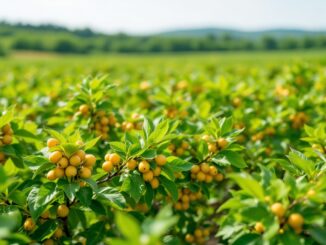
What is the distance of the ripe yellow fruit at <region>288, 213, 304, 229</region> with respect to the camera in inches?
69.8

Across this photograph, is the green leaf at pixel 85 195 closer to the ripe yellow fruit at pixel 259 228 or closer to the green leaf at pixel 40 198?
the green leaf at pixel 40 198

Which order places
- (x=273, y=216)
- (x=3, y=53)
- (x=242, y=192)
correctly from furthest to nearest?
(x=3, y=53) < (x=242, y=192) < (x=273, y=216)

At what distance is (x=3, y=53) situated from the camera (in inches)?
2152

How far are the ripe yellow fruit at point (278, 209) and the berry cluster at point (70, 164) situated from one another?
101 centimetres

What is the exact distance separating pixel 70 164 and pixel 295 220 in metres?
1.20

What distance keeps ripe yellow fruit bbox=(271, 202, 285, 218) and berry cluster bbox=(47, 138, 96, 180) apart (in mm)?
1014

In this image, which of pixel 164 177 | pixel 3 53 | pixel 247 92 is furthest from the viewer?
pixel 3 53

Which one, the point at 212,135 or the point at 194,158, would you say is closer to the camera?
the point at 212,135

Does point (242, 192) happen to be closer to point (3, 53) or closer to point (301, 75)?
point (301, 75)

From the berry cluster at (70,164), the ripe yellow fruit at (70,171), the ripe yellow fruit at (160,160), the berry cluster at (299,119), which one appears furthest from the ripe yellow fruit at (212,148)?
the berry cluster at (299,119)

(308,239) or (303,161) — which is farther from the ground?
(303,161)

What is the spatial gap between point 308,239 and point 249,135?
2.35 m

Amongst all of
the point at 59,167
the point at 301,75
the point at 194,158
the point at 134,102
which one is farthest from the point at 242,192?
the point at 301,75

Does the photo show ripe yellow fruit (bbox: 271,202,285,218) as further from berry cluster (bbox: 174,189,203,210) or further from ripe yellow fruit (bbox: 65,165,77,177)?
berry cluster (bbox: 174,189,203,210)
